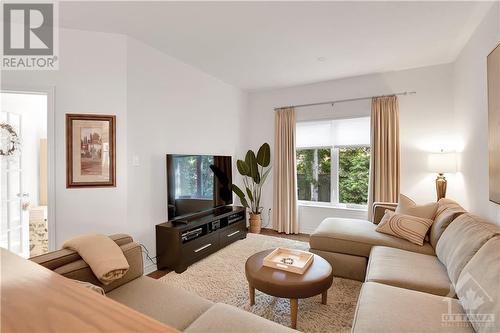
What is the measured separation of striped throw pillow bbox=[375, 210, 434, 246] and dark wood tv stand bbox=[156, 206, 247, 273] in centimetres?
205

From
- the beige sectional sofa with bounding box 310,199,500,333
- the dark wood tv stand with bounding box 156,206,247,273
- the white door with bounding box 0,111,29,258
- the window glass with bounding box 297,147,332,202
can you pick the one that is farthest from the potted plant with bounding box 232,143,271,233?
the white door with bounding box 0,111,29,258

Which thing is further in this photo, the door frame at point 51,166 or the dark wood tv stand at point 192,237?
the dark wood tv stand at point 192,237

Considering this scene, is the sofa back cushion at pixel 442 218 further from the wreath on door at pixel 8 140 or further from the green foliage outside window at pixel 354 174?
the wreath on door at pixel 8 140

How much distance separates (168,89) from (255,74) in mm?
1433

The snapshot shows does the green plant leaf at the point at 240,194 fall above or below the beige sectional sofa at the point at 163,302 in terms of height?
above

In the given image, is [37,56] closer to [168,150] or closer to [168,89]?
[168,89]

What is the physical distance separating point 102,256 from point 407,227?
109 inches

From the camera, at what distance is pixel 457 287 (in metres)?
1.51

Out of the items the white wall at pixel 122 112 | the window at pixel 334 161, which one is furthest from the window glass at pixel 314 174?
the white wall at pixel 122 112

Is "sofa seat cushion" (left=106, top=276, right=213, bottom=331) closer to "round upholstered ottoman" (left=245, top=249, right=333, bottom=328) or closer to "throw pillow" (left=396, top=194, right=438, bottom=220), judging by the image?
"round upholstered ottoman" (left=245, top=249, right=333, bottom=328)

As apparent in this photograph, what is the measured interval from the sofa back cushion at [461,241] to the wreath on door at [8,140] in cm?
473

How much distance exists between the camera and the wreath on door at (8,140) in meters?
3.03

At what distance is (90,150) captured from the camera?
8.67 ft

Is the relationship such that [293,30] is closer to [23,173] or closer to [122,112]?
[122,112]
